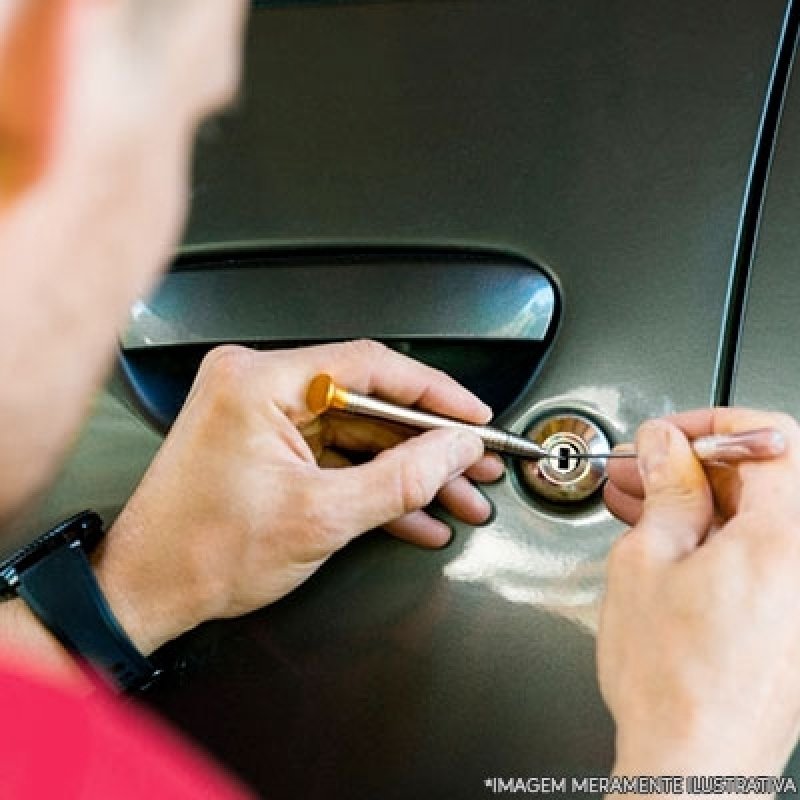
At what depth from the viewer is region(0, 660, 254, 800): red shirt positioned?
1.57 ft

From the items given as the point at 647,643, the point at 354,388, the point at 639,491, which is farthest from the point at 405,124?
the point at 647,643

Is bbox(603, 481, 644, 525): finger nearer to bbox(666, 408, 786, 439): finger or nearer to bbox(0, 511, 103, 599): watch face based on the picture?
bbox(666, 408, 786, 439): finger

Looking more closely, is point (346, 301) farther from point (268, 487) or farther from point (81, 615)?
point (81, 615)

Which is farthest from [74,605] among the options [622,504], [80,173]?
[80,173]

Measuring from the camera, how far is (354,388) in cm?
81

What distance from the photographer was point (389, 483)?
2.58 feet

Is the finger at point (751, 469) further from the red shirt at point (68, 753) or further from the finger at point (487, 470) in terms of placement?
the red shirt at point (68, 753)

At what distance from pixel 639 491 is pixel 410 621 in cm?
16

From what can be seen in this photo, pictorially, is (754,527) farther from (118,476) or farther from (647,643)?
(118,476)

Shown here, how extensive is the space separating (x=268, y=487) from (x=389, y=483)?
74 millimetres

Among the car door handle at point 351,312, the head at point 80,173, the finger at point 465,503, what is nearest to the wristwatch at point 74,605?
the car door handle at point 351,312

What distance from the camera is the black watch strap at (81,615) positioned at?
2.71 feet

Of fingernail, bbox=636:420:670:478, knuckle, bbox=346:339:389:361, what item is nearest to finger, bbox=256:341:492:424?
knuckle, bbox=346:339:389:361

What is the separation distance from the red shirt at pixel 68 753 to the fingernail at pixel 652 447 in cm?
30
